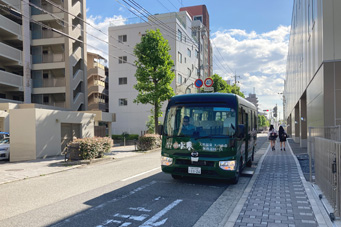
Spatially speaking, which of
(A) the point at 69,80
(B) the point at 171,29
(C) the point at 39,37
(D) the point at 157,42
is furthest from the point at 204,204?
(B) the point at 171,29

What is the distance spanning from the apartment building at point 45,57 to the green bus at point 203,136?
24364mm

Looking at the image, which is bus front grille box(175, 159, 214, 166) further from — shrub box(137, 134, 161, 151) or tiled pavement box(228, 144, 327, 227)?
shrub box(137, 134, 161, 151)

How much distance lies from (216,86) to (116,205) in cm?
3692

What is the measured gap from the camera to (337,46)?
1004 cm

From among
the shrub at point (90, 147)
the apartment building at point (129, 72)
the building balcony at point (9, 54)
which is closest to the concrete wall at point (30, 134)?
the shrub at point (90, 147)

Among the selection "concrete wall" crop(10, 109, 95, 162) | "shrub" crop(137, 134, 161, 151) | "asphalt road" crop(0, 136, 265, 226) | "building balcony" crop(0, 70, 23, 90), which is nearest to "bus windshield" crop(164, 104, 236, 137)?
"asphalt road" crop(0, 136, 265, 226)

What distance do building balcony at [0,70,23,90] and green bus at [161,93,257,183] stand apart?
23435 millimetres

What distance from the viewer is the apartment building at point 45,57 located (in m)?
27.7

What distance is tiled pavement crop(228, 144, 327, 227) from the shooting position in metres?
4.67

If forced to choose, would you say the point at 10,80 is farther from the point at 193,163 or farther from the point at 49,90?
the point at 193,163

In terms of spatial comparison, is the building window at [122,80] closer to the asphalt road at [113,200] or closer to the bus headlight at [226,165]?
the asphalt road at [113,200]

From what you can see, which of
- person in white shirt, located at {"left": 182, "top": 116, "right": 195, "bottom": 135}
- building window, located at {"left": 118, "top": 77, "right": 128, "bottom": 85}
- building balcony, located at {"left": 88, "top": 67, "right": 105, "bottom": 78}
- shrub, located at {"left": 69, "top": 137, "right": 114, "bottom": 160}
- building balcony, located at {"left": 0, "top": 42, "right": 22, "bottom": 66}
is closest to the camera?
person in white shirt, located at {"left": 182, "top": 116, "right": 195, "bottom": 135}

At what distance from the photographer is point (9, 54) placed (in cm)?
2616


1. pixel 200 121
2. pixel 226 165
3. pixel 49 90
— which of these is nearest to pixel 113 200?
pixel 226 165
